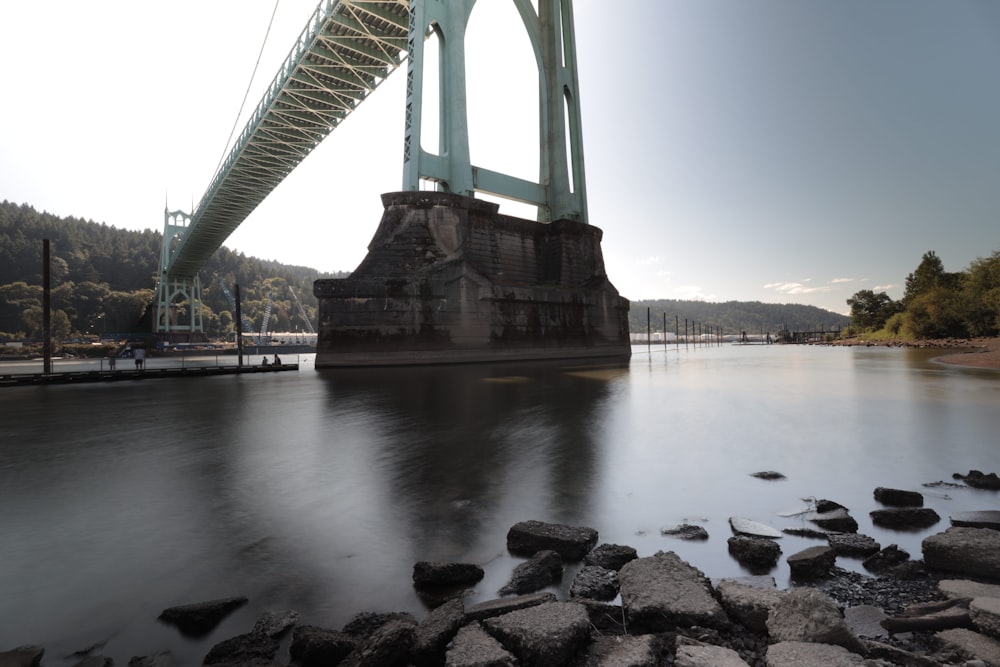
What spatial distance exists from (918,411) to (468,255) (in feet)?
76.3

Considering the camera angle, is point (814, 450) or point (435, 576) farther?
point (814, 450)

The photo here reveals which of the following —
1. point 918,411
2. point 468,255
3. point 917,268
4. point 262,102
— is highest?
point 262,102

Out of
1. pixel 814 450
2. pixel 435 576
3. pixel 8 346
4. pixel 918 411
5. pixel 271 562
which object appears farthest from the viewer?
pixel 8 346

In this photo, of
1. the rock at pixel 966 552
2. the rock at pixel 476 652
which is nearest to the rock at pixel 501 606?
the rock at pixel 476 652

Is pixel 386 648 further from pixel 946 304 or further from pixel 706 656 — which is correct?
pixel 946 304

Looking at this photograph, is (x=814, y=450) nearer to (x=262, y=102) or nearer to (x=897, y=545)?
(x=897, y=545)

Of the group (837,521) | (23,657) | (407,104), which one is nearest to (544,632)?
(23,657)

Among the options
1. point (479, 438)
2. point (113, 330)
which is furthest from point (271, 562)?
point (113, 330)

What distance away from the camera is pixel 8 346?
74.4m

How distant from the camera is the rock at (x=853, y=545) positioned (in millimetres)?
3424

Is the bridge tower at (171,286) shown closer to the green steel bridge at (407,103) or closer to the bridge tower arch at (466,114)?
the green steel bridge at (407,103)

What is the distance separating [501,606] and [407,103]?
3197 centimetres

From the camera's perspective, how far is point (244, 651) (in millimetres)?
2361

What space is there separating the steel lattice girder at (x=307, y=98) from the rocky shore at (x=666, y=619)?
149 ft
